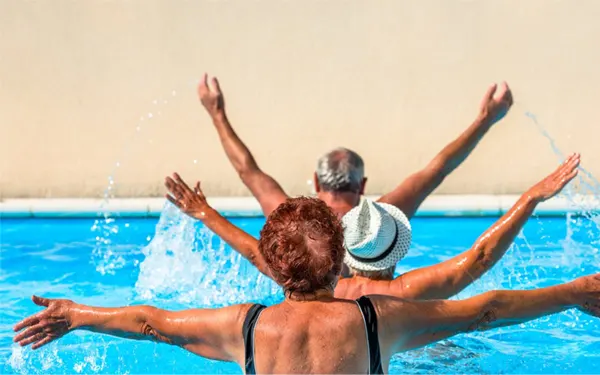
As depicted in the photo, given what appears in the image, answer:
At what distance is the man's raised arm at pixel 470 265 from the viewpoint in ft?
10.5

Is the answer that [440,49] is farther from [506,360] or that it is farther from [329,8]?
[506,360]

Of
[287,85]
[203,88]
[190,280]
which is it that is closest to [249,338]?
[203,88]

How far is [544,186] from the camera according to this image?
3.40 meters

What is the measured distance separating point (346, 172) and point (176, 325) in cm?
151

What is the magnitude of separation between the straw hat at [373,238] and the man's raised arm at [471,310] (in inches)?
27.5

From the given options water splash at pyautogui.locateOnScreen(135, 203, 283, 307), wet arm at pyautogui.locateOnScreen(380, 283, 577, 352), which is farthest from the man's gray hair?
water splash at pyautogui.locateOnScreen(135, 203, 283, 307)

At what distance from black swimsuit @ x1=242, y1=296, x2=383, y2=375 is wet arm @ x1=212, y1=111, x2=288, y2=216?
1813mm

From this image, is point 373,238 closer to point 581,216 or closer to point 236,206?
point 236,206

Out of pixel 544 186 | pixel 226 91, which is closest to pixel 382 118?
pixel 226 91

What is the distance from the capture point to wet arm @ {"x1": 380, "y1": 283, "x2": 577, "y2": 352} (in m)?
2.47

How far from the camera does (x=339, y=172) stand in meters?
3.89

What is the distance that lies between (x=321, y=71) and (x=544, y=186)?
550 cm

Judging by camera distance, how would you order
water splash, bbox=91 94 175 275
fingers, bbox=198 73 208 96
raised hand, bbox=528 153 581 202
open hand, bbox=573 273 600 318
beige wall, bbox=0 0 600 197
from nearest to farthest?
open hand, bbox=573 273 600 318 < raised hand, bbox=528 153 581 202 < fingers, bbox=198 73 208 96 < water splash, bbox=91 94 175 275 < beige wall, bbox=0 0 600 197

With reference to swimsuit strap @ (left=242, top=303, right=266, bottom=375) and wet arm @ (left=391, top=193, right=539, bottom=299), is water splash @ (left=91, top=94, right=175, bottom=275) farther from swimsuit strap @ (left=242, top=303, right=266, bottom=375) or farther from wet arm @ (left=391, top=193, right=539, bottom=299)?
swimsuit strap @ (left=242, top=303, right=266, bottom=375)
